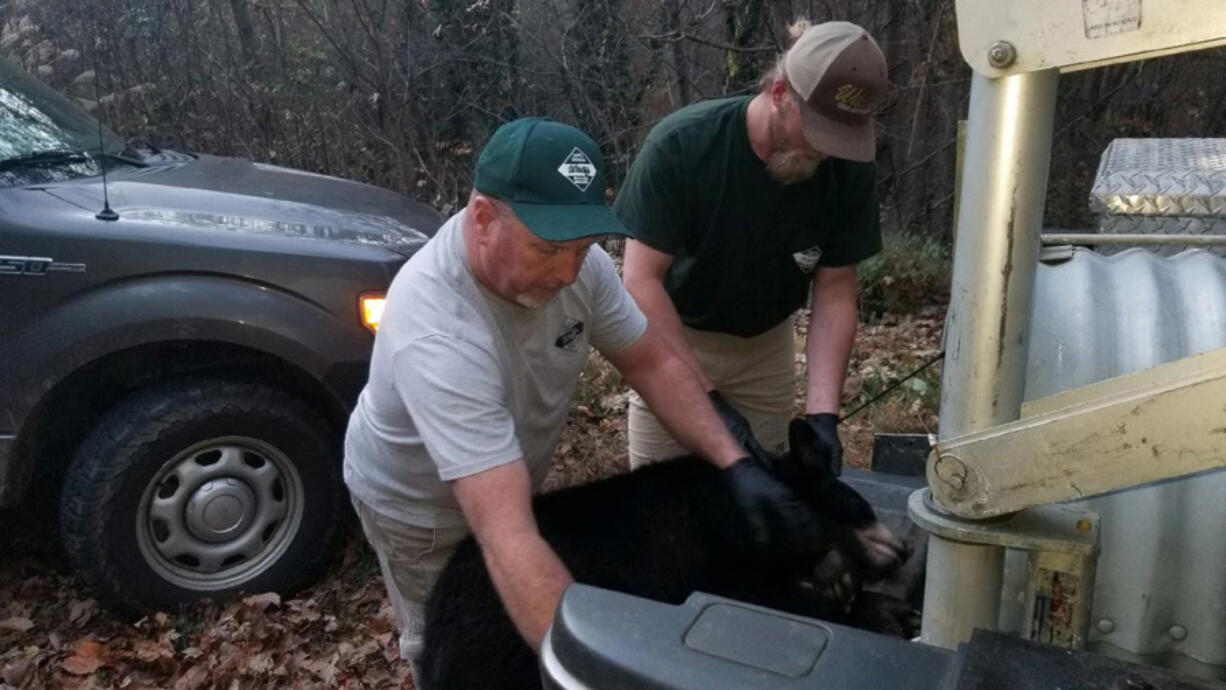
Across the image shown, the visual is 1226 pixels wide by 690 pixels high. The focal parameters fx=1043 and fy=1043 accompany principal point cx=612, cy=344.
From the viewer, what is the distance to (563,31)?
1059 cm

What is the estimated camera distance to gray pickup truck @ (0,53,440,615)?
3840mm

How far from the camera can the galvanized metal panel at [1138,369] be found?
1819 millimetres

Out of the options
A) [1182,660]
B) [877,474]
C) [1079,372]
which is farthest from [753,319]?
[1182,660]

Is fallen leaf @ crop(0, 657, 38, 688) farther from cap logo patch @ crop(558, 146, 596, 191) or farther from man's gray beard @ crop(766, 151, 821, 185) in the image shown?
man's gray beard @ crop(766, 151, 821, 185)

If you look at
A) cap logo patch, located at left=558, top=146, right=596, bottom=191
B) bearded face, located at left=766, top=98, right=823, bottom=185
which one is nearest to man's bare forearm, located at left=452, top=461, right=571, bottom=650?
cap logo patch, located at left=558, top=146, right=596, bottom=191

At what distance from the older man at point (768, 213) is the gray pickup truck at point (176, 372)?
1391mm

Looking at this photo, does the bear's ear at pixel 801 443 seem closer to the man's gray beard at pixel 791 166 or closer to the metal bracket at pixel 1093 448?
the man's gray beard at pixel 791 166

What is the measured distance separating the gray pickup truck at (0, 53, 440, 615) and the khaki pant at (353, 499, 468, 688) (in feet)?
4.51

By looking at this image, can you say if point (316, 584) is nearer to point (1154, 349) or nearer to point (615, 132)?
point (1154, 349)

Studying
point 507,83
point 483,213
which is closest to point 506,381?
point 483,213

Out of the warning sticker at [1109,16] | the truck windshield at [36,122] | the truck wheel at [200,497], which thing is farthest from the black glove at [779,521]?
the truck windshield at [36,122]

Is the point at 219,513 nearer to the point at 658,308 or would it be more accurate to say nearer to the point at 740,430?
the point at 658,308

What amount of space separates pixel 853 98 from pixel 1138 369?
48.5 inches

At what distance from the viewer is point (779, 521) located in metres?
2.37
